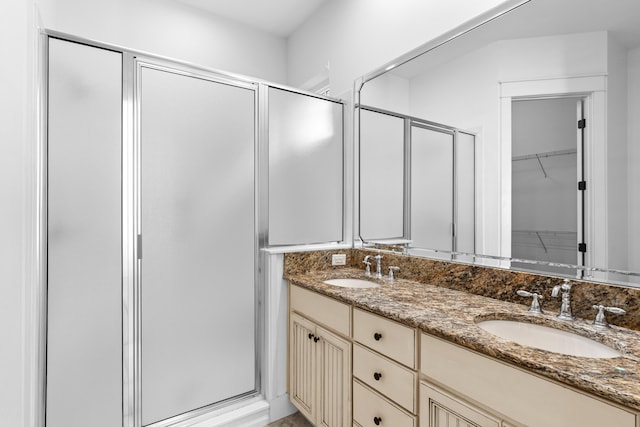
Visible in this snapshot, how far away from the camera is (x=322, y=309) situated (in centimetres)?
172

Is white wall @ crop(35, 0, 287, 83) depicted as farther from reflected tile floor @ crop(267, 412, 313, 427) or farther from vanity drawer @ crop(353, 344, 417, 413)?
reflected tile floor @ crop(267, 412, 313, 427)

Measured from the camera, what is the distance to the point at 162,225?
69.2 inches

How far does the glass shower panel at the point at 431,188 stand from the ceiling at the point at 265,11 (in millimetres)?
1483

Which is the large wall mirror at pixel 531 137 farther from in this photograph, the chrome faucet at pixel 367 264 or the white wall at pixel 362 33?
the chrome faucet at pixel 367 264

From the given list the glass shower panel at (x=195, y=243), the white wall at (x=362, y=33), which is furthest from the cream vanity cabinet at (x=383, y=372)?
the white wall at (x=362, y=33)

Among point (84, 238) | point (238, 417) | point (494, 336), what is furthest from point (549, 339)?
point (84, 238)

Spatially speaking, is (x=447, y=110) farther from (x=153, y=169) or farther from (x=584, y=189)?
(x=153, y=169)

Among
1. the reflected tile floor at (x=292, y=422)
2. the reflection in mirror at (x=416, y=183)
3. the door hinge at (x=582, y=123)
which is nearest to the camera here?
the door hinge at (x=582, y=123)

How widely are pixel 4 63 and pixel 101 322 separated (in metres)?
1.15

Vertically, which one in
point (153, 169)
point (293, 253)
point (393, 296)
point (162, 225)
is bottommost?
point (393, 296)

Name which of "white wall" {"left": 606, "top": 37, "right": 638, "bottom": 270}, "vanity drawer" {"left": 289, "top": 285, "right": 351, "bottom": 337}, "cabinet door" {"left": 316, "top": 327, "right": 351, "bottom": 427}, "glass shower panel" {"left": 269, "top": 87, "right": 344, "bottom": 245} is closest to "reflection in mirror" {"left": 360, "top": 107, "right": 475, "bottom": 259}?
"glass shower panel" {"left": 269, "top": 87, "right": 344, "bottom": 245}

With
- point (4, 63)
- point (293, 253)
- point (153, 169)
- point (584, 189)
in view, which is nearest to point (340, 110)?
point (293, 253)

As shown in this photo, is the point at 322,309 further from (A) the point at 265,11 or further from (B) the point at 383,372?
(A) the point at 265,11

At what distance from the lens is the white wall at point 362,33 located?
172cm
